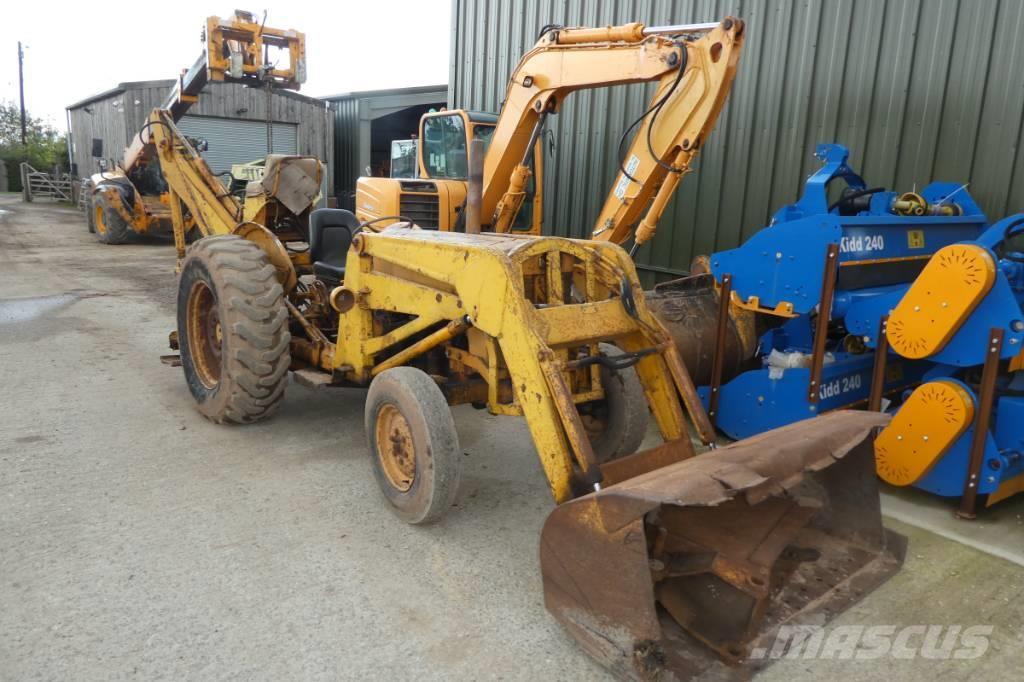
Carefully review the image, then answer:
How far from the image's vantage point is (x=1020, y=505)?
12.7ft

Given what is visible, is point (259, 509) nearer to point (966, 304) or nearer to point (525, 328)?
point (525, 328)

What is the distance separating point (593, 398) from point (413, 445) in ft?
3.06

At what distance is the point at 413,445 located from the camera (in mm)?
3352

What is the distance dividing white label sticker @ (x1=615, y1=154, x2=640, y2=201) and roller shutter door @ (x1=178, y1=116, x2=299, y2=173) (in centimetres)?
1633

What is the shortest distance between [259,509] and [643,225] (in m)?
3.60

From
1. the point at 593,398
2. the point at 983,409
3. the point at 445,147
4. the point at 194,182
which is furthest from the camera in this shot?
the point at 445,147

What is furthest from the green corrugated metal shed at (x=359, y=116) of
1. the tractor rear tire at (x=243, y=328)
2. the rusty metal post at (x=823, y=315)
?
the rusty metal post at (x=823, y=315)

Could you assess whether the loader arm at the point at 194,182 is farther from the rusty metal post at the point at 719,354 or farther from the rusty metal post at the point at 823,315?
the rusty metal post at the point at 823,315

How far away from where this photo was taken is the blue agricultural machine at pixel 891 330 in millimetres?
3555

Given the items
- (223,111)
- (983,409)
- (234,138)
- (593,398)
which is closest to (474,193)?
(593,398)

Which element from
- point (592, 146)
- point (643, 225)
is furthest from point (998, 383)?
point (592, 146)

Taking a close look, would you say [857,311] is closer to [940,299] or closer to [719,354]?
[940,299]

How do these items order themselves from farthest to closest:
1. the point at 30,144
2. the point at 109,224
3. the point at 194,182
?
the point at 30,144
the point at 109,224
the point at 194,182

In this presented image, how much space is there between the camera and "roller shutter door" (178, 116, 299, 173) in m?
19.6
